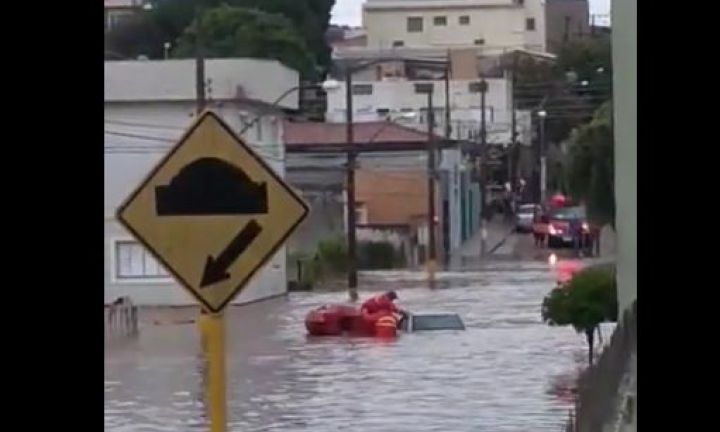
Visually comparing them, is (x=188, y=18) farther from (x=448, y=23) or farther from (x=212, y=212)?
(x=212, y=212)

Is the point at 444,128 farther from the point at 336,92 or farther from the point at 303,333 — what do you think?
the point at 303,333

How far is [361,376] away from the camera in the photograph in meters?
18.2

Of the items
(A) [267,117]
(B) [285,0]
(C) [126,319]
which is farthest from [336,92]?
(C) [126,319]

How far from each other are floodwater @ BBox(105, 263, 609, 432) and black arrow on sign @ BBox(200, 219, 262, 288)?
26.3 ft

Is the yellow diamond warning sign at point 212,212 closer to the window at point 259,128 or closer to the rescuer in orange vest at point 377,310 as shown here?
the rescuer in orange vest at point 377,310

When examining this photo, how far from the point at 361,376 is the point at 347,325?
5.63 m

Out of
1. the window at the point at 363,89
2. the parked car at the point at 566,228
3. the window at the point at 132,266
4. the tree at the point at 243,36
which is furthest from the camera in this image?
the window at the point at 363,89

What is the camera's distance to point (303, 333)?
80.0ft

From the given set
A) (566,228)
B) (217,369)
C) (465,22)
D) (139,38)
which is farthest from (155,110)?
(465,22)

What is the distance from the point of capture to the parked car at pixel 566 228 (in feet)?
127

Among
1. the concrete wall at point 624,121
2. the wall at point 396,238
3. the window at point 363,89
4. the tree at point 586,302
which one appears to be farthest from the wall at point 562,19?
the concrete wall at point 624,121

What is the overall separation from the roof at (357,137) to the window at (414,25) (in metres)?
17.4

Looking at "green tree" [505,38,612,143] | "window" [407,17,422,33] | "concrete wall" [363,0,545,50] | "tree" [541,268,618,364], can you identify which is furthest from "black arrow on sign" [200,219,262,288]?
"window" [407,17,422,33]
